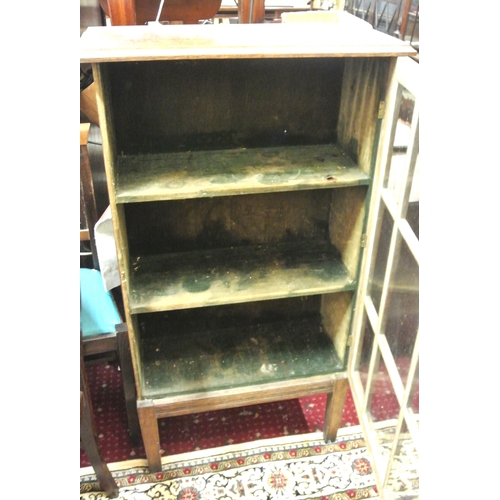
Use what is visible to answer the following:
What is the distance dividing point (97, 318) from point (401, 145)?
1.00 meters

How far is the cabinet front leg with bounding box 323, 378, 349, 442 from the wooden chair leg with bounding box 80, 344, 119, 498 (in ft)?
2.32

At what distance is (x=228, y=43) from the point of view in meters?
1.06

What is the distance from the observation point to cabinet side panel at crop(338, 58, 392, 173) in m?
1.17

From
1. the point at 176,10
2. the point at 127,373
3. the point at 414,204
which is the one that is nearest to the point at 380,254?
the point at 414,204

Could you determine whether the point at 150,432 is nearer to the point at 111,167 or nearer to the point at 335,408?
the point at 335,408

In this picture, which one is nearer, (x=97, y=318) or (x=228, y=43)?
(x=228, y=43)

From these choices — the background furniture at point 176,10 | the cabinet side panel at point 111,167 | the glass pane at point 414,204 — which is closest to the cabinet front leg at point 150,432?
the cabinet side panel at point 111,167

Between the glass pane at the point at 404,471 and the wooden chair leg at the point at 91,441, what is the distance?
0.80m

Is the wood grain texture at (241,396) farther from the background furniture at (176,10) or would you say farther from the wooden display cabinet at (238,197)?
the background furniture at (176,10)

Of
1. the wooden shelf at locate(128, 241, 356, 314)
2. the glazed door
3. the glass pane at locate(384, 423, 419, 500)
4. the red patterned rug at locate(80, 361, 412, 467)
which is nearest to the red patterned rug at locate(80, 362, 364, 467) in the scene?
the red patterned rug at locate(80, 361, 412, 467)

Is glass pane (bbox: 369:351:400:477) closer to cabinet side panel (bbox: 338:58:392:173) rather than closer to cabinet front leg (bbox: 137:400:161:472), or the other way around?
cabinet side panel (bbox: 338:58:392:173)

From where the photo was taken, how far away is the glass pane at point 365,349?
1385 millimetres
